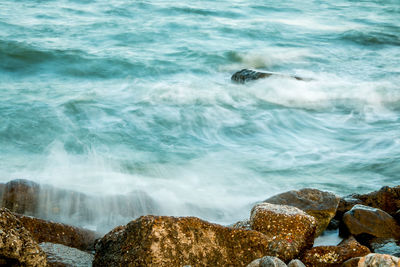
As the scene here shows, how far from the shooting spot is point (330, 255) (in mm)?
3561

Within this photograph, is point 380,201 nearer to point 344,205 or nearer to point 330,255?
point 344,205

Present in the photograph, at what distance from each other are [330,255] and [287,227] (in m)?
0.36

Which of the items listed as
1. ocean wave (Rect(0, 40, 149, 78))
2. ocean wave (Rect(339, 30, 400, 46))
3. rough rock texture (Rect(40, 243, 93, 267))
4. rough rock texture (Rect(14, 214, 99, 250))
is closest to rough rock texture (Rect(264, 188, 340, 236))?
rough rock texture (Rect(14, 214, 99, 250))

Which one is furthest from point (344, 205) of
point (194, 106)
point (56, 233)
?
point (194, 106)

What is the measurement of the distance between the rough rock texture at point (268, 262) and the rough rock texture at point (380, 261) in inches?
18.6

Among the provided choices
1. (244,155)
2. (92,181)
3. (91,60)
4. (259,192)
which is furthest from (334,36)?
(92,181)

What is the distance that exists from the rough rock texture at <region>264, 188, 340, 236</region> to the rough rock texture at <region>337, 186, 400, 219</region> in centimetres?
27

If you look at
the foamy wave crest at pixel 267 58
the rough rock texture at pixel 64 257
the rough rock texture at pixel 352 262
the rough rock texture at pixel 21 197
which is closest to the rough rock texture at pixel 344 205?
the rough rock texture at pixel 352 262

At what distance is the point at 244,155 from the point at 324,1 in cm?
1695

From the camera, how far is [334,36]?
54.0 ft

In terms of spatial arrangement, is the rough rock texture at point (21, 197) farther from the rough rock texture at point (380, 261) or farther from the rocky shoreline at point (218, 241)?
the rough rock texture at point (380, 261)

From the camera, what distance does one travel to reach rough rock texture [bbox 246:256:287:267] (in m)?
2.95

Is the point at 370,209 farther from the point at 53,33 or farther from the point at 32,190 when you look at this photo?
the point at 53,33

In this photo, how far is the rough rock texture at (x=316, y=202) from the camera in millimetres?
4605
